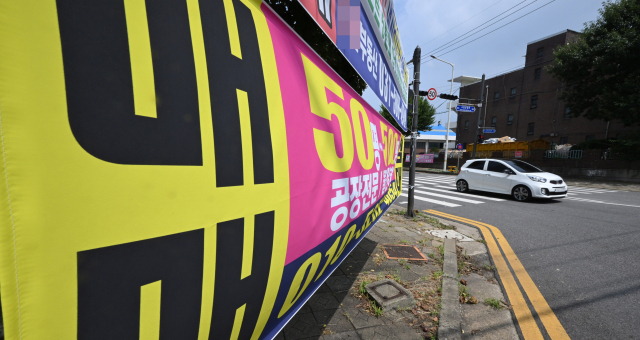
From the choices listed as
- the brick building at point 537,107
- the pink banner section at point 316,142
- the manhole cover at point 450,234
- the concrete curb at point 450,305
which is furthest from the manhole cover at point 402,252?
the brick building at point 537,107

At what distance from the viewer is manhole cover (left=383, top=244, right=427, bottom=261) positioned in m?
3.63

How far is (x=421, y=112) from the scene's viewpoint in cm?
2662

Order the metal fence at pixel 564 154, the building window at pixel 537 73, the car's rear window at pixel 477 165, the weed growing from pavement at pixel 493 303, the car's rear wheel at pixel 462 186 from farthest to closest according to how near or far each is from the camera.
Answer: the building window at pixel 537 73 < the metal fence at pixel 564 154 < the car's rear wheel at pixel 462 186 < the car's rear window at pixel 477 165 < the weed growing from pavement at pixel 493 303

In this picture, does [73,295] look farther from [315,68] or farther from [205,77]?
[315,68]

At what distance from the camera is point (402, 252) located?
3826 mm

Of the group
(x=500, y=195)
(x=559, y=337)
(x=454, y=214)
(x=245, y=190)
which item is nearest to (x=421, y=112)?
(x=500, y=195)

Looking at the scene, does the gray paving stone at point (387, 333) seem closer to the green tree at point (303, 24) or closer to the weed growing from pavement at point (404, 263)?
the weed growing from pavement at point (404, 263)

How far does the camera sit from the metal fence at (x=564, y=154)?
56.4ft

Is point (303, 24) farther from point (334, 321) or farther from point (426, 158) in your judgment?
point (426, 158)

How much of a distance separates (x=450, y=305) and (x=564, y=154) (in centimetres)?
2249

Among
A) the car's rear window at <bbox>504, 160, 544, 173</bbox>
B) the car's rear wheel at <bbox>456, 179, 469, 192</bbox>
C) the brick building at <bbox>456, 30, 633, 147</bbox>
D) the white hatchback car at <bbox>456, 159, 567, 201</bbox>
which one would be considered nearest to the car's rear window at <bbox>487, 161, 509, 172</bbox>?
the white hatchback car at <bbox>456, 159, 567, 201</bbox>

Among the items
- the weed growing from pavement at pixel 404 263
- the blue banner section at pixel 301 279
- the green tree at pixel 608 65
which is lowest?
the weed growing from pavement at pixel 404 263

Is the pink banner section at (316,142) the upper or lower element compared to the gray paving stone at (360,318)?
upper

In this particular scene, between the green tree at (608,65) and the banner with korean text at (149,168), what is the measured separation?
2180cm
